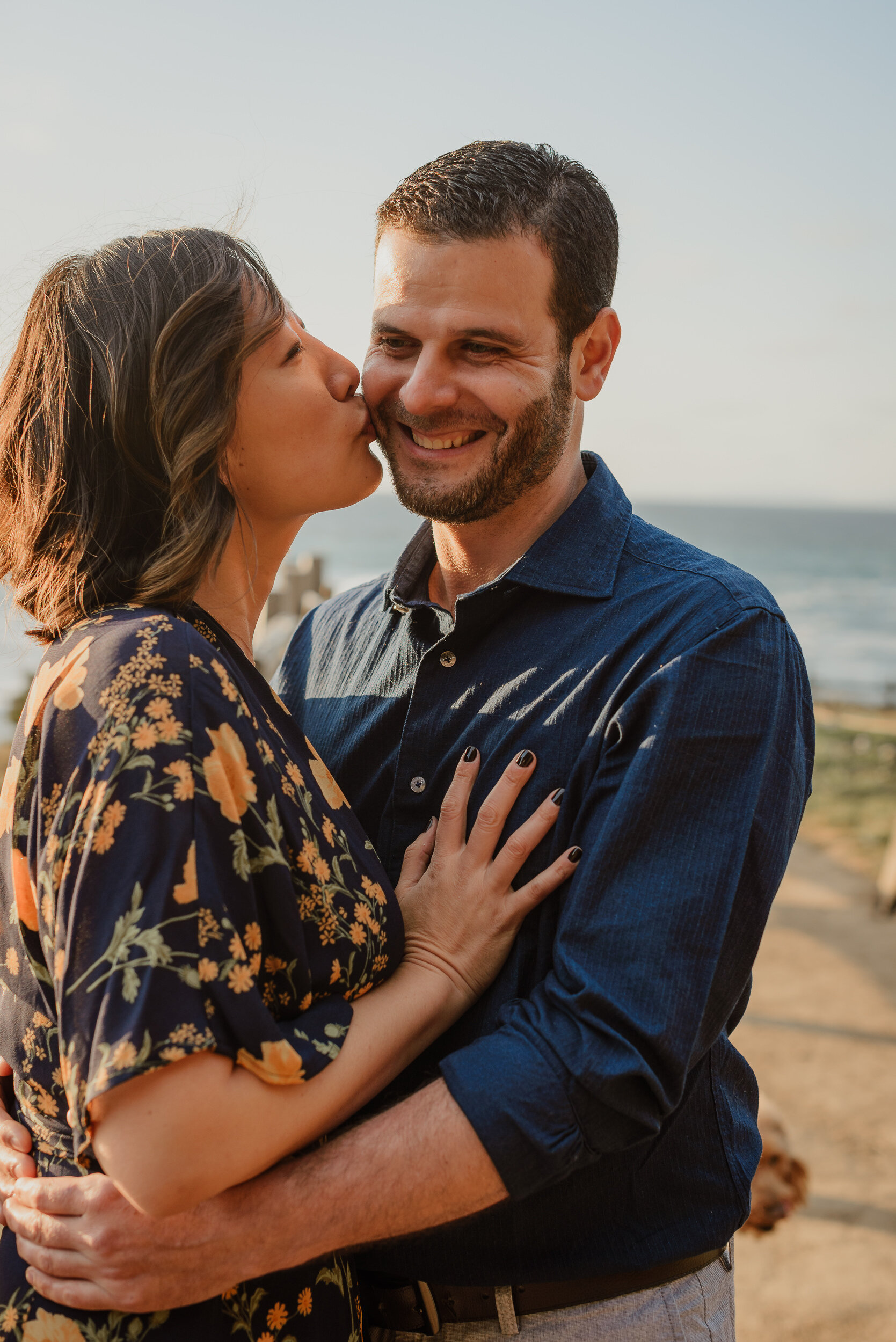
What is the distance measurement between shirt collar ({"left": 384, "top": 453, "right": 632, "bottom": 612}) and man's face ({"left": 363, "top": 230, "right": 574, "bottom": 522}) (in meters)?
0.13

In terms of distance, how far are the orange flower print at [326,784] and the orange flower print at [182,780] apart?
0.41 meters

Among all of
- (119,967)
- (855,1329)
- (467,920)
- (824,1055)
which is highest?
(119,967)

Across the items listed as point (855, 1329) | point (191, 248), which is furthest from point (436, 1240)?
point (855, 1329)

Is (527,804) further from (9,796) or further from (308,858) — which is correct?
(9,796)

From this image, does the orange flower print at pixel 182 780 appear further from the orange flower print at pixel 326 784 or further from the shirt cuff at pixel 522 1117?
the shirt cuff at pixel 522 1117

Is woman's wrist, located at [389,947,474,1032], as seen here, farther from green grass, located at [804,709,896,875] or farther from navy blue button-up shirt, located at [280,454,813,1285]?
green grass, located at [804,709,896,875]

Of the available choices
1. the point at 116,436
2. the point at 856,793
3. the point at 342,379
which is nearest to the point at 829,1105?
the point at 342,379

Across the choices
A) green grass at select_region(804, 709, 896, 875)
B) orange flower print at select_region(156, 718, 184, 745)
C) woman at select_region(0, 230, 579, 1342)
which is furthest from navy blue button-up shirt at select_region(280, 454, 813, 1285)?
green grass at select_region(804, 709, 896, 875)

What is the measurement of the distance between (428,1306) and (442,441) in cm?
165

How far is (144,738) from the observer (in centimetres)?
129

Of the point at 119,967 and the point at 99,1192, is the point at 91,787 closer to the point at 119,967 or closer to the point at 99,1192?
the point at 119,967

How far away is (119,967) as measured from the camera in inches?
48.4

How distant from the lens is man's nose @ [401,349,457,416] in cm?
213

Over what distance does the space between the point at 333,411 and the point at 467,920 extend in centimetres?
97
